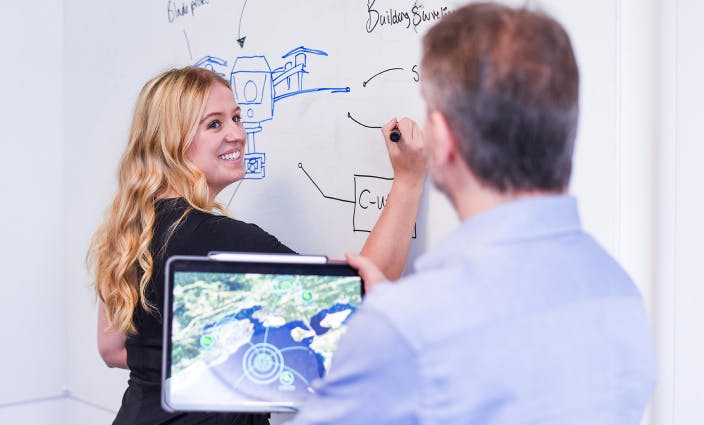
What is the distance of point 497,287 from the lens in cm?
72

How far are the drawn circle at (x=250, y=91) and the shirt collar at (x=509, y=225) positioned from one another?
120cm

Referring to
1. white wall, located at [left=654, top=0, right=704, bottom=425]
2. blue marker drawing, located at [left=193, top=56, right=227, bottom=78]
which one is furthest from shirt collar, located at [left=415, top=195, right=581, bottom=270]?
blue marker drawing, located at [left=193, top=56, right=227, bottom=78]

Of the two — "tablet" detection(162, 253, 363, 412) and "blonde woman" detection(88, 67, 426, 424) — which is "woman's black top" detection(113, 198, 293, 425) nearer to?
"blonde woman" detection(88, 67, 426, 424)

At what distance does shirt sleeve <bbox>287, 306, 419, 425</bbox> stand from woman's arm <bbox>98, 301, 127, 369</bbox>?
1026 millimetres

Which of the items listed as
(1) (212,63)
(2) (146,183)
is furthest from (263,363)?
(1) (212,63)

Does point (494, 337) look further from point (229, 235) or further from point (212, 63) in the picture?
point (212, 63)

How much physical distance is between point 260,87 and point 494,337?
1.29m

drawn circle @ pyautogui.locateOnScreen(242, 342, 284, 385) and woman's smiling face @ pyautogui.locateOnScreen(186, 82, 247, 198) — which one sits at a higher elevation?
woman's smiling face @ pyautogui.locateOnScreen(186, 82, 247, 198)

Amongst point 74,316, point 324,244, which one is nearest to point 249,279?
point 324,244

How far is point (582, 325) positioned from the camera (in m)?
0.76

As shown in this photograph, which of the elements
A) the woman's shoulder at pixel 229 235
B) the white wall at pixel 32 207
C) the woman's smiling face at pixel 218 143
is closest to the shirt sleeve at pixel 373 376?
the woman's shoulder at pixel 229 235

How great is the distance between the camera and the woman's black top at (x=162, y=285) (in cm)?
135

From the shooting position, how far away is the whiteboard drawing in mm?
1558

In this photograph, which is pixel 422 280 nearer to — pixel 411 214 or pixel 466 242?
pixel 466 242
